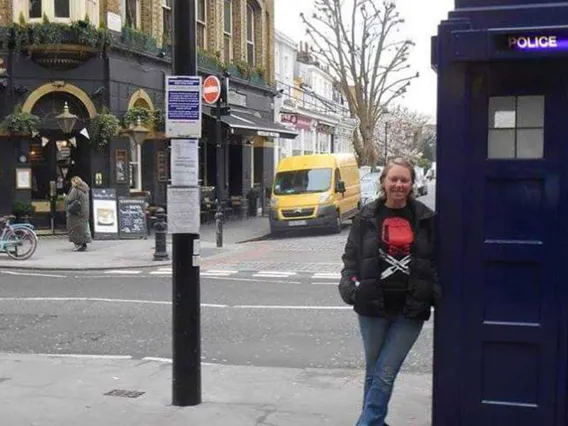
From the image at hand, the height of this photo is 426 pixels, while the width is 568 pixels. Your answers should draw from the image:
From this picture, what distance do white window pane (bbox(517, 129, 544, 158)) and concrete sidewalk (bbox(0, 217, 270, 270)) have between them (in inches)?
484

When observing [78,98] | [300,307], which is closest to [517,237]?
[300,307]

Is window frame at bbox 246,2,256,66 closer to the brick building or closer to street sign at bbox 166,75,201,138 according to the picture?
the brick building

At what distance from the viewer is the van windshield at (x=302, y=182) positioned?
22578 millimetres

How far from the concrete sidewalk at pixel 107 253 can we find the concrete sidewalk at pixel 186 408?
27.9 feet

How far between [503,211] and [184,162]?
7.53 feet

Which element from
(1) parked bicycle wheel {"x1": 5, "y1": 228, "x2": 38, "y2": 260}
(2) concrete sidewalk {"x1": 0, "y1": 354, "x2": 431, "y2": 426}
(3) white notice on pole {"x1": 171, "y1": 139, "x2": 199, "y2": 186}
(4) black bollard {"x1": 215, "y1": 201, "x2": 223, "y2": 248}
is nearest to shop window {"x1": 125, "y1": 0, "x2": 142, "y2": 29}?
(4) black bollard {"x1": 215, "y1": 201, "x2": 223, "y2": 248}

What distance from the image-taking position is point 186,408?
5375 millimetres

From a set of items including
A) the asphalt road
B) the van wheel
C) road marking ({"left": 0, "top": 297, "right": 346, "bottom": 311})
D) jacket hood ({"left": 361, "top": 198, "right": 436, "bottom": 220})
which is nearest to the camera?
jacket hood ({"left": 361, "top": 198, "right": 436, "bottom": 220})

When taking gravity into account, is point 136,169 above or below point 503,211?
above

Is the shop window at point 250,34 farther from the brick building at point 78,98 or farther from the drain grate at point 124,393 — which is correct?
the drain grate at point 124,393

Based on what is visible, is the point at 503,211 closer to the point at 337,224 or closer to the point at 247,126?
the point at 337,224

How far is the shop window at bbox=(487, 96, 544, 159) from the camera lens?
3.96 m

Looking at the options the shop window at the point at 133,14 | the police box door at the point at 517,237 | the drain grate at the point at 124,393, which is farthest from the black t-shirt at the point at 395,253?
the shop window at the point at 133,14

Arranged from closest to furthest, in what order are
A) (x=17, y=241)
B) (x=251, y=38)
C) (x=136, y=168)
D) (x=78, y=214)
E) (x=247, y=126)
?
(x=17, y=241) < (x=78, y=214) < (x=136, y=168) < (x=247, y=126) < (x=251, y=38)
